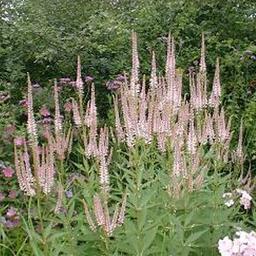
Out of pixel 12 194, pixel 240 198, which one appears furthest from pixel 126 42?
pixel 240 198

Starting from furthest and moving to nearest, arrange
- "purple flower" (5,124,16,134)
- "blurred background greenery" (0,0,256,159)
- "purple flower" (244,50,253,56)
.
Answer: "blurred background greenery" (0,0,256,159), "purple flower" (244,50,253,56), "purple flower" (5,124,16,134)

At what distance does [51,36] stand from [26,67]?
518mm

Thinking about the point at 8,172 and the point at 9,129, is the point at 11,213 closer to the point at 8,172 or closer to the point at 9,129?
the point at 8,172

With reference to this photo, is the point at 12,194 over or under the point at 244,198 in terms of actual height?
under

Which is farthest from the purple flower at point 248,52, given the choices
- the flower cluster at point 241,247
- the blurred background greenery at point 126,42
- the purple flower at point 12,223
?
the flower cluster at point 241,247

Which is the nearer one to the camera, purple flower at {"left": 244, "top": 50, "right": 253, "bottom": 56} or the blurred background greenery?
purple flower at {"left": 244, "top": 50, "right": 253, "bottom": 56}

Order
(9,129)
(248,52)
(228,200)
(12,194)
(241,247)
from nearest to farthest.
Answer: (241,247) < (228,200) < (12,194) < (9,129) < (248,52)

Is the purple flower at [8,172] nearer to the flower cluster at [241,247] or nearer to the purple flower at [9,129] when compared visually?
the purple flower at [9,129]

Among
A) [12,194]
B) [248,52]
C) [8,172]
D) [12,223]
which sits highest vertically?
[248,52]

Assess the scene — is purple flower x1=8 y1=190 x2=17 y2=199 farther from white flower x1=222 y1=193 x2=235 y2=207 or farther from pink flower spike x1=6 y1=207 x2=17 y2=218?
white flower x1=222 y1=193 x2=235 y2=207

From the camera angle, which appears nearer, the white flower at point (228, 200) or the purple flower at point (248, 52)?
the white flower at point (228, 200)

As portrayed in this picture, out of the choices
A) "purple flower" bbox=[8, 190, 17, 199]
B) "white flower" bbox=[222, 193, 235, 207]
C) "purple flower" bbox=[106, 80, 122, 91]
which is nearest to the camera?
"white flower" bbox=[222, 193, 235, 207]

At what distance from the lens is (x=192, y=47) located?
8258 mm

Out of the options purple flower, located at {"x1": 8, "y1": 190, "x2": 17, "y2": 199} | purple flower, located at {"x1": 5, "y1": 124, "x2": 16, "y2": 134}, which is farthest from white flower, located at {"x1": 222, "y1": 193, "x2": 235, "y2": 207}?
purple flower, located at {"x1": 5, "y1": 124, "x2": 16, "y2": 134}
